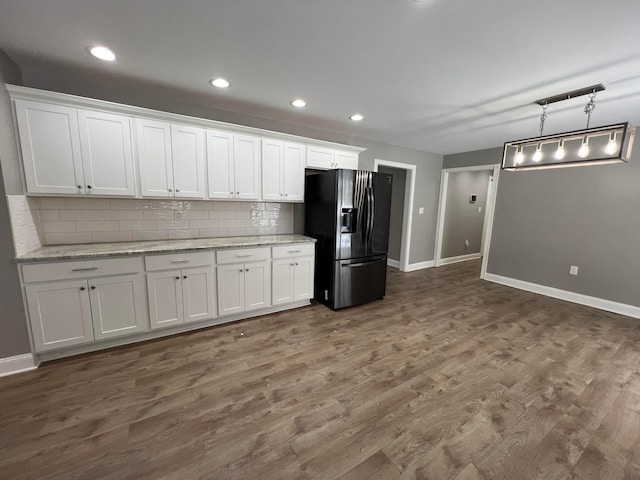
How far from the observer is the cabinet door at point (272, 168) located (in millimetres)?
3150

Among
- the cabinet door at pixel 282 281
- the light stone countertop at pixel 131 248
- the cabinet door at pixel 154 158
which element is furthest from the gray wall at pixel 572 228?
the cabinet door at pixel 154 158

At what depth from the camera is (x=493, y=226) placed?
15.7 feet

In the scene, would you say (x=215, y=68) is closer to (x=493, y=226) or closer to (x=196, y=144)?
(x=196, y=144)

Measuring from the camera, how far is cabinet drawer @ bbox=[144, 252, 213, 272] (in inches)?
96.0

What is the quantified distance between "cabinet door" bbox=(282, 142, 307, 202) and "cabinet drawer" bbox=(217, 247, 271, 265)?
0.83 m

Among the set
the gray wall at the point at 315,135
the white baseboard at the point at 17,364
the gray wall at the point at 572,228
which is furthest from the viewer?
the gray wall at the point at 572,228

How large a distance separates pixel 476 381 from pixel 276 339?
1.85 m

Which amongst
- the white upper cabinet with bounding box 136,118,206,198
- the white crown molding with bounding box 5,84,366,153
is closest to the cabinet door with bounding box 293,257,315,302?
the white upper cabinet with bounding box 136,118,206,198

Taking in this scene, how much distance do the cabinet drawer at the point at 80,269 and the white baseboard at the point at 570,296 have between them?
5.64 meters

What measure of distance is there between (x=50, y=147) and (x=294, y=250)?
2448 millimetres

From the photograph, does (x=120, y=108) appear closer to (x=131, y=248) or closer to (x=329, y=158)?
(x=131, y=248)

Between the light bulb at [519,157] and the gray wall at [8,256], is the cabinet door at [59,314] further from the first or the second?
the light bulb at [519,157]

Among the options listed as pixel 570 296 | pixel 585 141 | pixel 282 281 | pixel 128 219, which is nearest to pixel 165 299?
pixel 128 219

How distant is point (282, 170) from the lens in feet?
10.8
